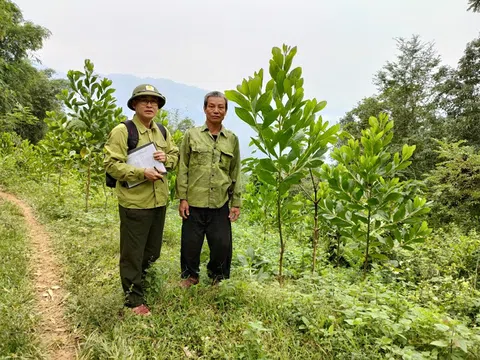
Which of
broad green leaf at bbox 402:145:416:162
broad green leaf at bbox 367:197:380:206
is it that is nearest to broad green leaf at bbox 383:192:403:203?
broad green leaf at bbox 367:197:380:206

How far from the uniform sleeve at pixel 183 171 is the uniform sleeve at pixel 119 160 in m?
0.42

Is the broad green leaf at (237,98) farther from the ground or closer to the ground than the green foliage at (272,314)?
farther from the ground

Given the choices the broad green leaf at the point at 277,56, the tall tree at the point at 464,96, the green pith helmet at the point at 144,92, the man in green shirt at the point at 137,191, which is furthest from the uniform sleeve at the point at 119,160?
the tall tree at the point at 464,96

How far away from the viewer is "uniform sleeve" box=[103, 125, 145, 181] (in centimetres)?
234

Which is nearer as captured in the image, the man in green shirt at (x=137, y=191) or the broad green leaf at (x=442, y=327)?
the broad green leaf at (x=442, y=327)

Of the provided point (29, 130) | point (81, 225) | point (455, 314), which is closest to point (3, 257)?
point (81, 225)

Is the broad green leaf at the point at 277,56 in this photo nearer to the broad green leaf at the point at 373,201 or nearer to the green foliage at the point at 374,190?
the green foliage at the point at 374,190

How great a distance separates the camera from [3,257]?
343cm

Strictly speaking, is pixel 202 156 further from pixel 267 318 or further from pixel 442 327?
pixel 442 327

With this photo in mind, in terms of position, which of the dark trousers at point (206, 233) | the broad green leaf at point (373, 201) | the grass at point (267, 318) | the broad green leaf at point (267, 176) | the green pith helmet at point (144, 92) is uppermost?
the green pith helmet at point (144, 92)

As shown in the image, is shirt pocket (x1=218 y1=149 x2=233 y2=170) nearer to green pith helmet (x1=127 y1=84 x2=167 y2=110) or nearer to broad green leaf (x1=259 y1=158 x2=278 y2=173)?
broad green leaf (x1=259 y1=158 x2=278 y2=173)

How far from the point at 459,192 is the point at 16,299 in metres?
8.93

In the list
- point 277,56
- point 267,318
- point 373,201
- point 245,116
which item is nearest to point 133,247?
point 267,318

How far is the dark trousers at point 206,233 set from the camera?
2826mm
